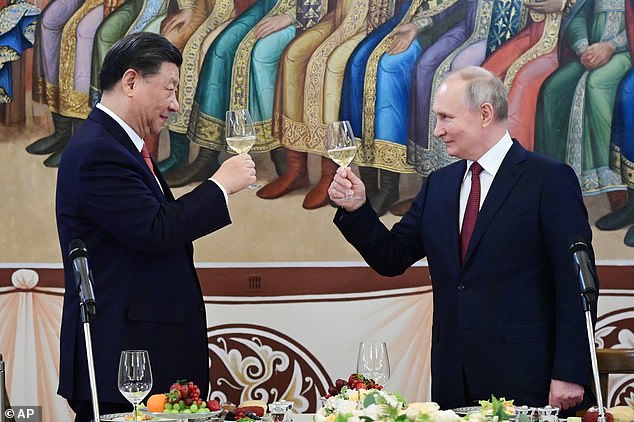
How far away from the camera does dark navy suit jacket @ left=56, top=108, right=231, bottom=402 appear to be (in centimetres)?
315

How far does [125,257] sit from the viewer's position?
10.5 ft

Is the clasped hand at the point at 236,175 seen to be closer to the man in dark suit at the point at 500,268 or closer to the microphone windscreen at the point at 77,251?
the man in dark suit at the point at 500,268

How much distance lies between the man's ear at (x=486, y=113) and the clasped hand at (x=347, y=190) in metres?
0.49

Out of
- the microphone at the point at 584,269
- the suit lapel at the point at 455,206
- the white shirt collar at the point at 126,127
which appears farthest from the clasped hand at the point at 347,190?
the microphone at the point at 584,269

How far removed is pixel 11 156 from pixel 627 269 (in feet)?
10.1

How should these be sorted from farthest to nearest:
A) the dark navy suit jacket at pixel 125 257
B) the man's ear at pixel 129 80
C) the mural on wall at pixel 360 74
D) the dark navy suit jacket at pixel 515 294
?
the mural on wall at pixel 360 74 < the dark navy suit jacket at pixel 515 294 < the man's ear at pixel 129 80 < the dark navy suit jacket at pixel 125 257

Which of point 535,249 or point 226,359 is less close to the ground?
point 535,249

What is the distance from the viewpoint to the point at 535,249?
3.49m

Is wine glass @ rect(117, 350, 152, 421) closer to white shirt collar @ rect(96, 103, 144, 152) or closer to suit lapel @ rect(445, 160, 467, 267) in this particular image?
white shirt collar @ rect(96, 103, 144, 152)

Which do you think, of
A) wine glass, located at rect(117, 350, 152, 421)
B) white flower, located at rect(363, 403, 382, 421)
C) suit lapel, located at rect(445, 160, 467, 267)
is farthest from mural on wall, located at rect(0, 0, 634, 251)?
white flower, located at rect(363, 403, 382, 421)

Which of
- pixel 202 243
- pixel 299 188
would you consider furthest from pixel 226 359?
pixel 299 188

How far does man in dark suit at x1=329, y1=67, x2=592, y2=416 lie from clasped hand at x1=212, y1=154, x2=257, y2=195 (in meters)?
0.39

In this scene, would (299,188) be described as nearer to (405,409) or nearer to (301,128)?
(301,128)

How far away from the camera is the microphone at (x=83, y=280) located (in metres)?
2.32
